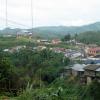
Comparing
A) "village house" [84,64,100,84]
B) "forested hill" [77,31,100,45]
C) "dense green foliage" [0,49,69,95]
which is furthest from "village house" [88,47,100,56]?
"village house" [84,64,100,84]

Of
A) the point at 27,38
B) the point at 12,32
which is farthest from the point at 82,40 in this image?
the point at 12,32

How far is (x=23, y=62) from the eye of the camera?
2086 cm

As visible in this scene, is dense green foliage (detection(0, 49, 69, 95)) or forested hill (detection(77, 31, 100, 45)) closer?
dense green foliage (detection(0, 49, 69, 95))

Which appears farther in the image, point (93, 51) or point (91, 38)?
point (91, 38)

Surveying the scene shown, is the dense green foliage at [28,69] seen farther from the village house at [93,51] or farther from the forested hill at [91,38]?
the forested hill at [91,38]

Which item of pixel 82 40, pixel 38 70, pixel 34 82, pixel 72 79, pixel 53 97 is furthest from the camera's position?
pixel 82 40

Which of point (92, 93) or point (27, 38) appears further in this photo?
point (27, 38)

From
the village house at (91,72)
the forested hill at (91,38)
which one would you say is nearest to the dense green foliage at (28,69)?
the village house at (91,72)

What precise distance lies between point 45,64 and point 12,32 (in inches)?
1162

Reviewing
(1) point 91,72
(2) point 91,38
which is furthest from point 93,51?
(1) point 91,72

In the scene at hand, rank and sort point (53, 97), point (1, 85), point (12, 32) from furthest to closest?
point (12, 32) < point (1, 85) < point (53, 97)

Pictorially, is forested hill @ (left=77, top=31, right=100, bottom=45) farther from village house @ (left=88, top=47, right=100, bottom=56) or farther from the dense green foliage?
the dense green foliage

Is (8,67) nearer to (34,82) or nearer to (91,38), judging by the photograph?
(34,82)

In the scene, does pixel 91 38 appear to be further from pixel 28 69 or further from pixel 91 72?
pixel 91 72
